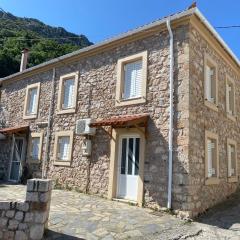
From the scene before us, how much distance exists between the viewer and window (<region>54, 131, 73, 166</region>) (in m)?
12.4

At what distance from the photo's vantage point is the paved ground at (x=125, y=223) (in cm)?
677

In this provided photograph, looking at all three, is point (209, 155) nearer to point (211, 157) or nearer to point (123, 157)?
point (211, 157)

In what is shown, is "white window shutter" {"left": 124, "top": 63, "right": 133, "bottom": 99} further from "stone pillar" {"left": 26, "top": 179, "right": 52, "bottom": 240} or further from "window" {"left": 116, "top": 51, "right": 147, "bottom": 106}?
"stone pillar" {"left": 26, "top": 179, "right": 52, "bottom": 240}

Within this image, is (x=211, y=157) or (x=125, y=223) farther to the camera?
(x=211, y=157)

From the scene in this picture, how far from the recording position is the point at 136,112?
34.2 ft

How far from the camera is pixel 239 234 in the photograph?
7.52m

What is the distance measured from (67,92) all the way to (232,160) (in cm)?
744

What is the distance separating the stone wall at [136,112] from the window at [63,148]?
22 cm

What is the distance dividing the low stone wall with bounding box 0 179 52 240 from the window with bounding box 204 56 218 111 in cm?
658

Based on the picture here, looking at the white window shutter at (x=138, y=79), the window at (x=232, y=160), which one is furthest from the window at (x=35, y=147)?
the window at (x=232, y=160)

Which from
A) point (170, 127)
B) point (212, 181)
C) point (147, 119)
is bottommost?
point (212, 181)

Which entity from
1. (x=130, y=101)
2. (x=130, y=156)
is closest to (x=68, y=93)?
Answer: (x=130, y=101)

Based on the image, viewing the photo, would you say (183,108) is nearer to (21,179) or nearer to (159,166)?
(159,166)

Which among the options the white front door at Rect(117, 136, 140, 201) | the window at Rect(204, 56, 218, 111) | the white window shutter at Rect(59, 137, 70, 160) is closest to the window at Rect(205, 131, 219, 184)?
the window at Rect(204, 56, 218, 111)
